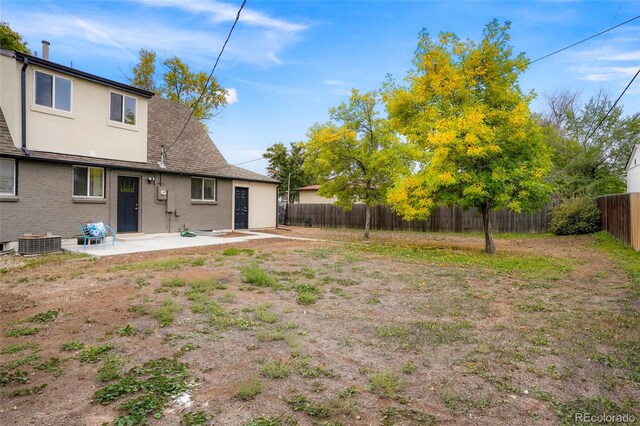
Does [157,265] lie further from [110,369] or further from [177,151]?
[177,151]

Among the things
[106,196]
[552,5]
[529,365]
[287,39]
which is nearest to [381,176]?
[287,39]

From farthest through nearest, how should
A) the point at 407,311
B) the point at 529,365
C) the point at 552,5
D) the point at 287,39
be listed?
the point at 287,39
the point at 552,5
the point at 407,311
the point at 529,365

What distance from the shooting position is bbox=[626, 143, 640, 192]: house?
19.5 meters

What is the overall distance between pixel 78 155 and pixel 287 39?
8.13 metres

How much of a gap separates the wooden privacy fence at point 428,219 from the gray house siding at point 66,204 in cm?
1157

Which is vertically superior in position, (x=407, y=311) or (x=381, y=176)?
(x=381, y=176)

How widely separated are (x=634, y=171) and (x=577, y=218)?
669 cm

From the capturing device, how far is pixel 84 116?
1223cm

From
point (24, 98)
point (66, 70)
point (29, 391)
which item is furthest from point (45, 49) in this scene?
point (29, 391)

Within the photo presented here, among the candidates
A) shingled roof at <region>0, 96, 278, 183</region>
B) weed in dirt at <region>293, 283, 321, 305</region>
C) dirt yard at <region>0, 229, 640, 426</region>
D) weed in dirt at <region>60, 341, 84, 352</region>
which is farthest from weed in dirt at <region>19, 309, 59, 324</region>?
shingled roof at <region>0, 96, 278, 183</region>

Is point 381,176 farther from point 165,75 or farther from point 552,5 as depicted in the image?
point 165,75

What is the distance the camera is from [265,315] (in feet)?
15.1

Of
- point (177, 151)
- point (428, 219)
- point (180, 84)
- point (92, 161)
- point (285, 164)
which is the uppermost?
point (180, 84)

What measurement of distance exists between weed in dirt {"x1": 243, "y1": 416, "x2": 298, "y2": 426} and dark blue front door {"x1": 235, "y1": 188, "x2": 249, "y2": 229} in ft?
53.9
